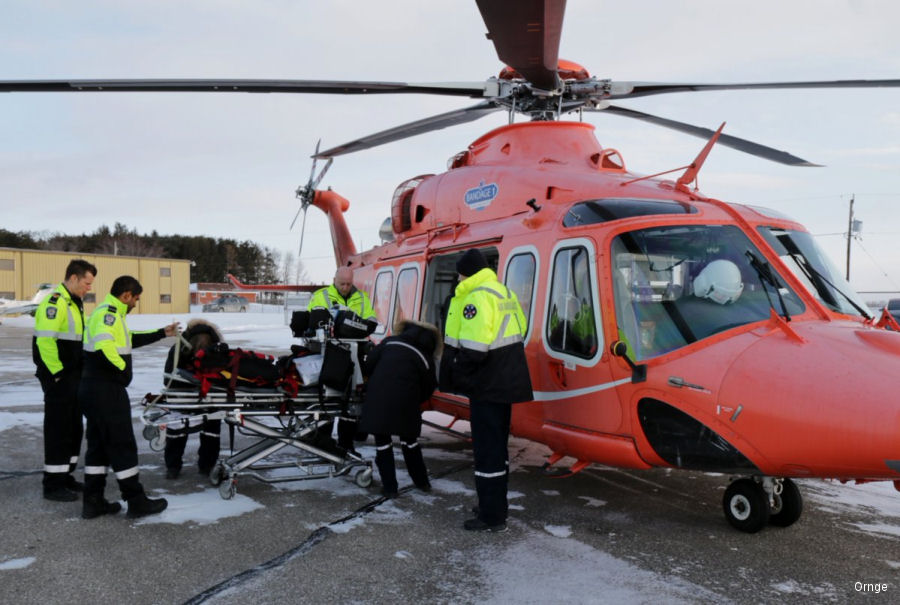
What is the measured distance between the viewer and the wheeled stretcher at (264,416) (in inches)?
202

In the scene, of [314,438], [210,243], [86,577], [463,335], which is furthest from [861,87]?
[210,243]

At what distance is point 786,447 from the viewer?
359 cm

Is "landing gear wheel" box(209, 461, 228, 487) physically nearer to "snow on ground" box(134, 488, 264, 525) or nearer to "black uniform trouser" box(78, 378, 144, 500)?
"snow on ground" box(134, 488, 264, 525)

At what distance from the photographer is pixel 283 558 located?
3.99 m

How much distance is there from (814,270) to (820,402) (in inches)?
55.2

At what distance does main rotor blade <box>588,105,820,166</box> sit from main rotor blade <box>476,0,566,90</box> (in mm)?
2769

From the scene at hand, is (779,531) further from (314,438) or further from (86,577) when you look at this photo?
(86,577)

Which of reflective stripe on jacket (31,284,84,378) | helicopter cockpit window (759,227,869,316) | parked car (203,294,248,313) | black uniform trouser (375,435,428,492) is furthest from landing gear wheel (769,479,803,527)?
parked car (203,294,248,313)

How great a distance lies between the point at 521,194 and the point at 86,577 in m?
4.29

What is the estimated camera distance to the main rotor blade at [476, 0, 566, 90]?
3.67 metres

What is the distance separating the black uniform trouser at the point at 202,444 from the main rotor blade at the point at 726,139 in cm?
513

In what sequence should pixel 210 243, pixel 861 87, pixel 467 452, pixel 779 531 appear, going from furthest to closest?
pixel 210 243
pixel 467 452
pixel 861 87
pixel 779 531

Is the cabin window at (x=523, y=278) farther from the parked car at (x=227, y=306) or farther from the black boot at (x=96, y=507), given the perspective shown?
the parked car at (x=227, y=306)

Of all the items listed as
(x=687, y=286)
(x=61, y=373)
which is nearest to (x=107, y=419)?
(x=61, y=373)
